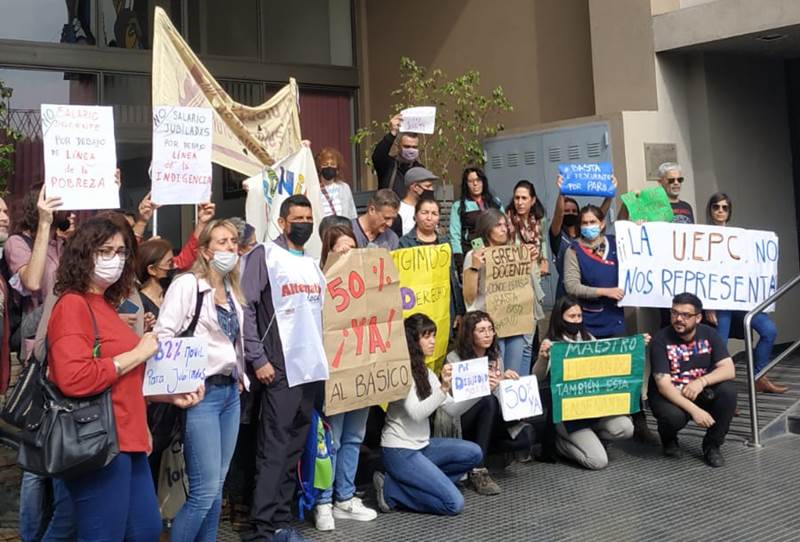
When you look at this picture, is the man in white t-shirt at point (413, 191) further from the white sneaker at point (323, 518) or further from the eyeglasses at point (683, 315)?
the white sneaker at point (323, 518)

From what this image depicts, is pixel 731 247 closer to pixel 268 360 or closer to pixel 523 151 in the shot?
pixel 523 151

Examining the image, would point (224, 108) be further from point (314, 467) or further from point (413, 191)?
point (314, 467)

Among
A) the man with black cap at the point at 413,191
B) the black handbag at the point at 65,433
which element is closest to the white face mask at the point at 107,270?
the black handbag at the point at 65,433

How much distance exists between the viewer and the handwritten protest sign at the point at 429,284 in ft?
24.5

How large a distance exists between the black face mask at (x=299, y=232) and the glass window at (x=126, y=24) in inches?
273

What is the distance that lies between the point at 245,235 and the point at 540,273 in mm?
3037

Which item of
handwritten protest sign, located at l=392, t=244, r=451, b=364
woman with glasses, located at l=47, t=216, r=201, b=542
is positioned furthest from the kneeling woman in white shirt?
woman with glasses, located at l=47, t=216, r=201, b=542

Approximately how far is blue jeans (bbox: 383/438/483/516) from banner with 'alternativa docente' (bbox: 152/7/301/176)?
306cm

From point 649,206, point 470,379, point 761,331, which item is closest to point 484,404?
point 470,379

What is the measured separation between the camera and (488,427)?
7.23 metres

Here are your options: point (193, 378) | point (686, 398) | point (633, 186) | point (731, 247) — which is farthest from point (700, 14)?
point (193, 378)

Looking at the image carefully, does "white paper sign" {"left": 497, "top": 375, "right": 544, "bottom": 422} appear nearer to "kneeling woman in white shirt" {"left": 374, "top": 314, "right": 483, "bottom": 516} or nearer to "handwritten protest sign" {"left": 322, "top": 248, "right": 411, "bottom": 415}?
"kneeling woman in white shirt" {"left": 374, "top": 314, "right": 483, "bottom": 516}

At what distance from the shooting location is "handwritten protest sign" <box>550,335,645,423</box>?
7719mm

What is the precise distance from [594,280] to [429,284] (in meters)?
1.75
